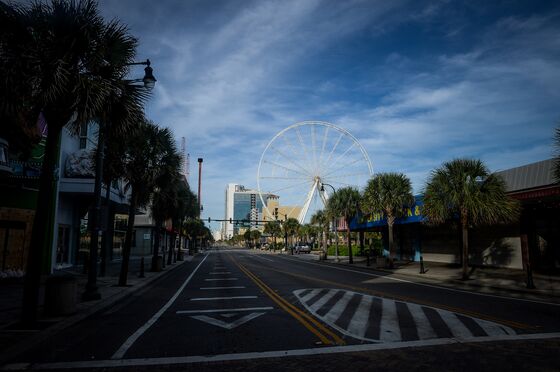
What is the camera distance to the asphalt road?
663 cm

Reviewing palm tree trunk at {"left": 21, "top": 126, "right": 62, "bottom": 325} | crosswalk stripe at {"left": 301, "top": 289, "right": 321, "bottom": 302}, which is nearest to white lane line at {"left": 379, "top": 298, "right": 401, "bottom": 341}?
crosswalk stripe at {"left": 301, "top": 289, "right": 321, "bottom": 302}

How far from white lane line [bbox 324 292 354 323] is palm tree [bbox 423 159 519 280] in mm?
10335

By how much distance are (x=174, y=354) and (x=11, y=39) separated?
7681mm

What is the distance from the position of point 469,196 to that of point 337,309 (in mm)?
13079

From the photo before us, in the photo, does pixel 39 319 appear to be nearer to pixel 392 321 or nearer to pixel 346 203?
pixel 392 321

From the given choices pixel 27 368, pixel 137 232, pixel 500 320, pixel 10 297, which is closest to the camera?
pixel 27 368

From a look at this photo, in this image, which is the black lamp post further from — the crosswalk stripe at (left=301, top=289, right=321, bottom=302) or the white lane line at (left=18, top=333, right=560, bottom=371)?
the white lane line at (left=18, top=333, right=560, bottom=371)

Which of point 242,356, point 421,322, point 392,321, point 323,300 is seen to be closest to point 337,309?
point 323,300

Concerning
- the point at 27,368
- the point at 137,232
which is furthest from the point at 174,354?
the point at 137,232

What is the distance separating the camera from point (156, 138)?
21.0 meters

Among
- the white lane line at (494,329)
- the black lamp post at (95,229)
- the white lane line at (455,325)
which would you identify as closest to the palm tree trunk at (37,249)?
the black lamp post at (95,229)

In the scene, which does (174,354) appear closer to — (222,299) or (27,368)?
(27,368)

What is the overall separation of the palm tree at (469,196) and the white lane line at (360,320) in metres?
11.4

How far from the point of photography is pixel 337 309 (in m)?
11.6
